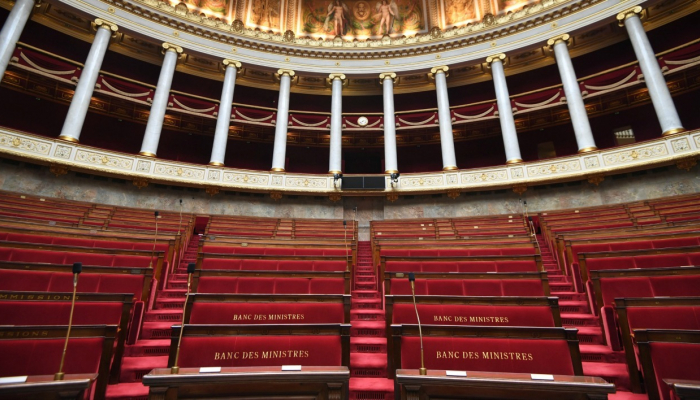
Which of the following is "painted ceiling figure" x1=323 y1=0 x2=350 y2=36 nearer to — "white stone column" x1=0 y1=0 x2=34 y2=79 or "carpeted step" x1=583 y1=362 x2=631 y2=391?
"white stone column" x1=0 y1=0 x2=34 y2=79

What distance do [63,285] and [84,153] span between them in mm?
8237

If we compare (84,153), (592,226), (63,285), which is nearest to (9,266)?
(63,285)

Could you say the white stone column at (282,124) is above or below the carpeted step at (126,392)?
above

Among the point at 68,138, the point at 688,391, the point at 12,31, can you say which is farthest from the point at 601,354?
the point at 12,31

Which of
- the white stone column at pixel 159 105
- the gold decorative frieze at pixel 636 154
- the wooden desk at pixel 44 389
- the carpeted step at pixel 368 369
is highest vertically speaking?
the white stone column at pixel 159 105

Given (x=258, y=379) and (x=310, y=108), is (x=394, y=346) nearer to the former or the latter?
(x=258, y=379)

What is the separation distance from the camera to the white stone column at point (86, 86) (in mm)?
10250

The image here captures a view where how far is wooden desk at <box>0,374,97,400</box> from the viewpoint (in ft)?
5.65

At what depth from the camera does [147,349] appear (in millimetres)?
3502

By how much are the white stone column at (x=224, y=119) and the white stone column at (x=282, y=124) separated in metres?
1.93

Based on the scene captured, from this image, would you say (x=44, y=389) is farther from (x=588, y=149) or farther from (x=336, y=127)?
(x=588, y=149)

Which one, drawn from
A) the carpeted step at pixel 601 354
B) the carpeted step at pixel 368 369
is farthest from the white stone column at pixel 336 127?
the carpeted step at pixel 601 354

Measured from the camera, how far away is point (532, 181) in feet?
36.0

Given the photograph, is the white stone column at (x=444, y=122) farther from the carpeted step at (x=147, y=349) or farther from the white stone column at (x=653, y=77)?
the carpeted step at (x=147, y=349)
